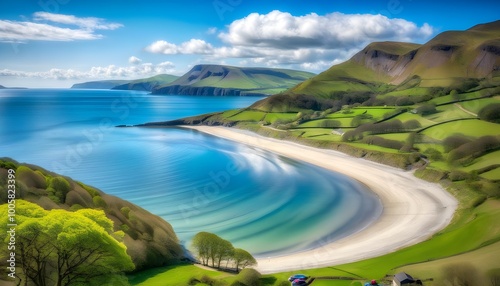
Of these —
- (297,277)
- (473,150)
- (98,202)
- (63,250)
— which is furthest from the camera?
(473,150)

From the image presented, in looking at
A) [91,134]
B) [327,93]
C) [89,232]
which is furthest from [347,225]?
[327,93]

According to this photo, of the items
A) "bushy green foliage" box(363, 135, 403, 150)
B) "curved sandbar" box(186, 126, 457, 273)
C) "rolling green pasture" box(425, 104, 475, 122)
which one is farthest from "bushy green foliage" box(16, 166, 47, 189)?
"rolling green pasture" box(425, 104, 475, 122)

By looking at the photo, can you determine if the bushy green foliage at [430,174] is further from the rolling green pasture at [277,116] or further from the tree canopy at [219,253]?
the rolling green pasture at [277,116]

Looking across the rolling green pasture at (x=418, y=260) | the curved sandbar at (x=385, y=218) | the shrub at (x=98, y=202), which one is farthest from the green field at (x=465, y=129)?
the shrub at (x=98, y=202)

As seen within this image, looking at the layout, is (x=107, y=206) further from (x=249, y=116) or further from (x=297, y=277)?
(x=249, y=116)

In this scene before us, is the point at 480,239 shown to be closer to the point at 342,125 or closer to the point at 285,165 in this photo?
the point at 285,165

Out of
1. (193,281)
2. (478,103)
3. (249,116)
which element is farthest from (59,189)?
(249,116)
